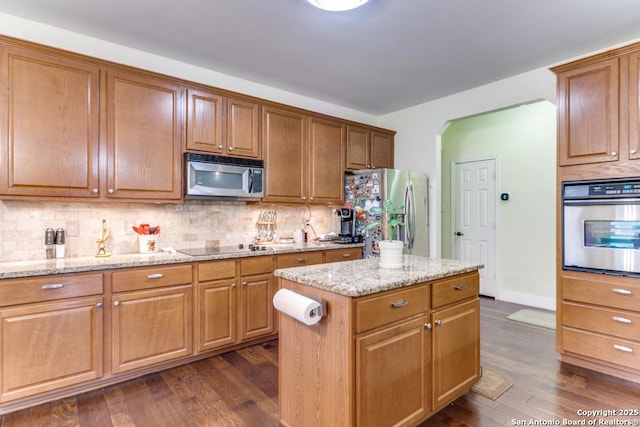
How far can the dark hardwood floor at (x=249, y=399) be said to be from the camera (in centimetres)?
202

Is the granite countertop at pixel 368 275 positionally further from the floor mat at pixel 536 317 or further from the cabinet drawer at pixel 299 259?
the floor mat at pixel 536 317

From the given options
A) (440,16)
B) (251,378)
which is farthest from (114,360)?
(440,16)

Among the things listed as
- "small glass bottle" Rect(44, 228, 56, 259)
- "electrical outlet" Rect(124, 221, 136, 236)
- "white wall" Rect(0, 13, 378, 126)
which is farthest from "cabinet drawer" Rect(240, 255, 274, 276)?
"white wall" Rect(0, 13, 378, 126)

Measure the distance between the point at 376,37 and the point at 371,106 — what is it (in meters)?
1.87

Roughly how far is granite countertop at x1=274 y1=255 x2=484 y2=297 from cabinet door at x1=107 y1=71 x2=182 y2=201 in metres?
1.55

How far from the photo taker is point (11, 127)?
225cm

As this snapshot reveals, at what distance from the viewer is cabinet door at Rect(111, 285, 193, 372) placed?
7.88 feet

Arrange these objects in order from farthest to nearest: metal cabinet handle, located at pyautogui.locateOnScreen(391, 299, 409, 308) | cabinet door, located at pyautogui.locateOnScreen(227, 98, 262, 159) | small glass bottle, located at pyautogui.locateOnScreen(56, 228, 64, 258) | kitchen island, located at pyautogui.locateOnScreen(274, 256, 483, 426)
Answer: cabinet door, located at pyautogui.locateOnScreen(227, 98, 262, 159)
small glass bottle, located at pyautogui.locateOnScreen(56, 228, 64, 258)
metal cabinet handle, located at pyautogui.locateOnScreen(391, 299, 409, 308)
kitchen island, located at pyautogui.locateOnScreen(274, 256, 483, 426)

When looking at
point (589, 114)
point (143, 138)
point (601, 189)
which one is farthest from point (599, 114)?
point (143, 138)

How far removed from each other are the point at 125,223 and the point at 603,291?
13.0 feet

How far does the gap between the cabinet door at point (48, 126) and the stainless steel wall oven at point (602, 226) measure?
3.82 meters

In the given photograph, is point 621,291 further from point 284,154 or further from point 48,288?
point 48,288

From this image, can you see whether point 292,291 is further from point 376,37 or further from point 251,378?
point 376,37

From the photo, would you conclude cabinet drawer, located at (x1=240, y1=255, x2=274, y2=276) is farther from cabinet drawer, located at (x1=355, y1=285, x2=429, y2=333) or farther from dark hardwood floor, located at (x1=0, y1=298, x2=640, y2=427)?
cabinet drawer, located at (x1=355, y1=285, x2=429, y2=333)
